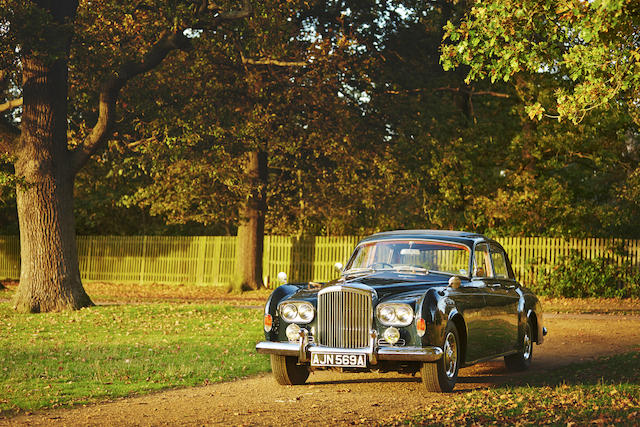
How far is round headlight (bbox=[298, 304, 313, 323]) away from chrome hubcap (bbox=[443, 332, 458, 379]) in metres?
1.52

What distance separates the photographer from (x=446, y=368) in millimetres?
10836

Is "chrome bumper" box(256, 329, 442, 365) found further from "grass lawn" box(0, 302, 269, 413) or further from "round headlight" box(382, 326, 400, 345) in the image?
"grass lawn" box(0, 302, 269, 413)

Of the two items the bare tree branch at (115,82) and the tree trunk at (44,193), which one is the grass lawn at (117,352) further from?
the bare tree branch at (115,82)

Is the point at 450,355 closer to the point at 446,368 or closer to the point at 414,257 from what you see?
the point at 446,368

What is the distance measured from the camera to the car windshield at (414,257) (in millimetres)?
11914

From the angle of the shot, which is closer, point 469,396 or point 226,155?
point 469,396

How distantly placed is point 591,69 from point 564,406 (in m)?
4.47

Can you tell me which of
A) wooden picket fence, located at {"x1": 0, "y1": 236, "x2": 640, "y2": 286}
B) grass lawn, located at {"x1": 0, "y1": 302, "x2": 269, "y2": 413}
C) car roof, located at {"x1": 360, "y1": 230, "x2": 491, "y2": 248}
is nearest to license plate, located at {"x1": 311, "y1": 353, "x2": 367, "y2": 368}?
grass lawn, located at {"x1": 0, "y1": 302, "x2": 269, "y2": 413}

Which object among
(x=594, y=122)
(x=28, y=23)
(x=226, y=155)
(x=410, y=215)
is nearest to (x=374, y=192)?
(x=410, y=215)

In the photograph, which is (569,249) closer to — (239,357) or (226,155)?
(226,155)

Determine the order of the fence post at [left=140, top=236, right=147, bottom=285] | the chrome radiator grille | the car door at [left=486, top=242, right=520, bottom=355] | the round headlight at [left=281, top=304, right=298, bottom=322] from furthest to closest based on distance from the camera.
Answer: the fence post at [left=140, top=236, right=147, bottom=285] < the car door at [left=486, top=242, right=520, bottom=355] < the round headlight at [left=281, top=304, right=298, bottom=322] < the chrome radiator grille

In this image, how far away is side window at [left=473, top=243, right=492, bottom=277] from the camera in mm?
12195

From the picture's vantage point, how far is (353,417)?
907 centimetres

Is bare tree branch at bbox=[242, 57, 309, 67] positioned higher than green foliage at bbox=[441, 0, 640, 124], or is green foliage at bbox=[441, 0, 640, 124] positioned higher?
bare tree branch at bbox=[242, 57, 309, 67]
